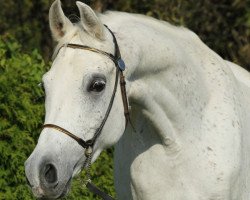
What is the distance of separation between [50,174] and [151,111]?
2.78 feet

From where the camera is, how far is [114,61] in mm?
4883

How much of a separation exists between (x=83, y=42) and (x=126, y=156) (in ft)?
3.23

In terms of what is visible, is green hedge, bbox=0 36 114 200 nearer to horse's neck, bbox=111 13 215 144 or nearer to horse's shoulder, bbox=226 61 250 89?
horse's shoulder, bbox=226 61 250 89

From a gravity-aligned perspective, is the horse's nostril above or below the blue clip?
below

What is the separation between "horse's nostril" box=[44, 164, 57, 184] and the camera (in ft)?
14.9

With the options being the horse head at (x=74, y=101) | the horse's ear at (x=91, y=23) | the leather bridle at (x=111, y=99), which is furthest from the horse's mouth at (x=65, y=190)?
the horse's ear at (x=91, y=23)

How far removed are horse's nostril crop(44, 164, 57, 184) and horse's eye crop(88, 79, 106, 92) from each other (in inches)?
17.7

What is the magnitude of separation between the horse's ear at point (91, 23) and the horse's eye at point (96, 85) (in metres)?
0.25

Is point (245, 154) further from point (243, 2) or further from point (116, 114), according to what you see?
point (243, 2)

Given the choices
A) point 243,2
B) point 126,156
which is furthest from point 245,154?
point 243,2

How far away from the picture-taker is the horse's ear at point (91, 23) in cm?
475

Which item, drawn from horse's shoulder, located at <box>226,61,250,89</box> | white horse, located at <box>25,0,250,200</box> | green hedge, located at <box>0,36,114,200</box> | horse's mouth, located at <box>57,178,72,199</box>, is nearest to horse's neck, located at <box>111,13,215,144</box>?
white horse, located at <box>25,0,250,200</box>

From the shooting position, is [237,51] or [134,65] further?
[237,51]

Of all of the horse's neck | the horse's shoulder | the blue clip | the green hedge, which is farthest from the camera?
the green hedge
